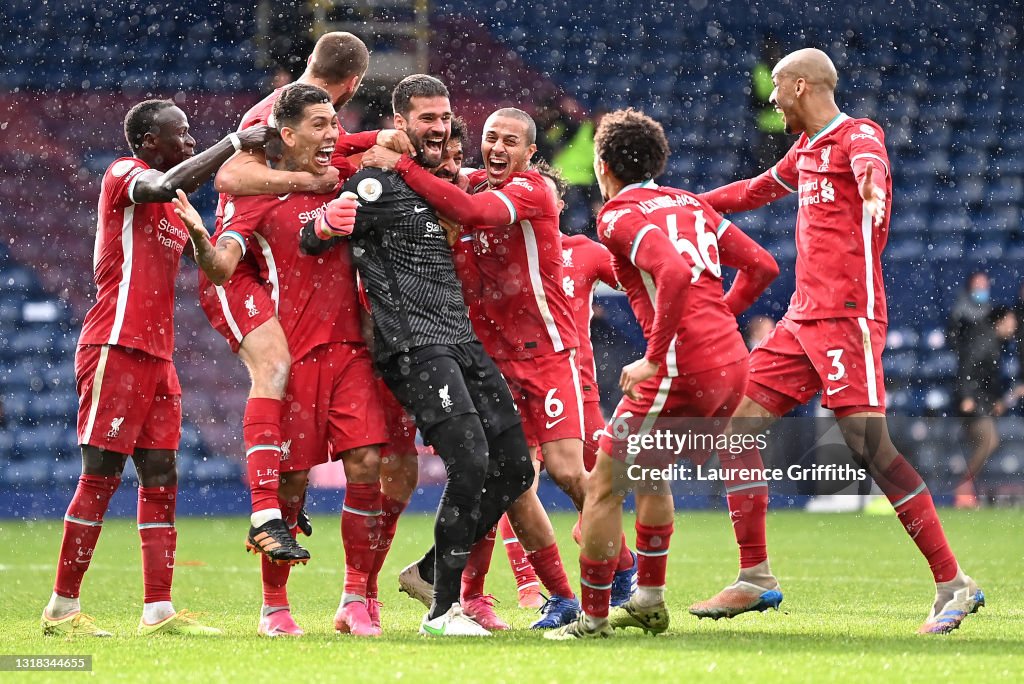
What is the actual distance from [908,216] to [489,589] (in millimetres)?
10423

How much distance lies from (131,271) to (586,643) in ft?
8.32

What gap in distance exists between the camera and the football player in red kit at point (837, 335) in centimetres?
559

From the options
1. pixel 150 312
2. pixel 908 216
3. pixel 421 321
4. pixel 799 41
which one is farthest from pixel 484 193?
pixel 799 41

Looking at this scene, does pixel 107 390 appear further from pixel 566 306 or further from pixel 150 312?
pixel 566 306

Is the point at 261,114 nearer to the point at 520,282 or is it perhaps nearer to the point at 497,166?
the point at 497,166

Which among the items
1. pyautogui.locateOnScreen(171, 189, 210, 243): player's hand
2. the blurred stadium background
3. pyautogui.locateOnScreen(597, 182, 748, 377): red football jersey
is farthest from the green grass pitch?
the blurred stadium background

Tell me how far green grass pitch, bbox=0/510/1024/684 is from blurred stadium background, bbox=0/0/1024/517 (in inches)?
153

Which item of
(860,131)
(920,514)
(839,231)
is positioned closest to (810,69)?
(860,131)

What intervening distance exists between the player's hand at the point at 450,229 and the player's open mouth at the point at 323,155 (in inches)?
22.1

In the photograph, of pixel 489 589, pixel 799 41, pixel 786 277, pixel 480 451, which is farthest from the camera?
pixel 799 41

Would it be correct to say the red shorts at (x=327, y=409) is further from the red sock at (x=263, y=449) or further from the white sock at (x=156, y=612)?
the white sock at (x=156, y=612)

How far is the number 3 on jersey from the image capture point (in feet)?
17.0

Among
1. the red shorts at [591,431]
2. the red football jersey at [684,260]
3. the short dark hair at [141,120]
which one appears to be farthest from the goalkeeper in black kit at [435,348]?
the red shorts at [591,431]

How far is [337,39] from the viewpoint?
6004mm
